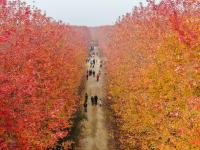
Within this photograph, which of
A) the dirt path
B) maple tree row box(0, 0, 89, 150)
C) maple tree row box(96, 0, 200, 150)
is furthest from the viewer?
the dirt path

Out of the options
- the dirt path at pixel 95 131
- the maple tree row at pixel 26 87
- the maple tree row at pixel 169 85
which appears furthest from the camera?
the dirt path at pixel 95 131

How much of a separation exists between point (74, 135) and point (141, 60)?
49.3 feet

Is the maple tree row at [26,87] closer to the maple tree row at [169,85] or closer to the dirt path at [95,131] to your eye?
the dirt path at [95,131]

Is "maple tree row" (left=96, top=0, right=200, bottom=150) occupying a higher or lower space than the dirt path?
higher

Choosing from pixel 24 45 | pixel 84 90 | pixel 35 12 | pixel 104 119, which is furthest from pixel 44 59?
pixel 84 90

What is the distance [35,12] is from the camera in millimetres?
60062

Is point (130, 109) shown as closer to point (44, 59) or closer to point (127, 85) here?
point (127, 85)

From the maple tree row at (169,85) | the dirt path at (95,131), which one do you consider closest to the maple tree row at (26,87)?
the dirt path at (95,131)

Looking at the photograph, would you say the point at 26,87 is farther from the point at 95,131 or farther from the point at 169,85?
the point at 95,131

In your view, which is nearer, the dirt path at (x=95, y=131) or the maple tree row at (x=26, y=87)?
the maple tree row at (x=26, y=87)

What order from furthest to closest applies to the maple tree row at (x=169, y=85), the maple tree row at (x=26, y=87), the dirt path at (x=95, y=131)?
the dirt path at (x=95, y=131) < the maple tree row at (x=26, y=87) < the maple tree row at (x=169, y=85)

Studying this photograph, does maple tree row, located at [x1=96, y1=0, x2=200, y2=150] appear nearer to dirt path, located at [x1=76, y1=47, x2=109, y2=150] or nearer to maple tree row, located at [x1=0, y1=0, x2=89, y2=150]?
dirt path, located at [x1=76, y1=47, x2=109, y2=150]

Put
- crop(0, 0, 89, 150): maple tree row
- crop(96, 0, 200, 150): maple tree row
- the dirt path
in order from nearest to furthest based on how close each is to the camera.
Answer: crop(96, 0, 200, 150): maple tree row → crop(0, 0, 89, 150): maple tree row → the dirt path

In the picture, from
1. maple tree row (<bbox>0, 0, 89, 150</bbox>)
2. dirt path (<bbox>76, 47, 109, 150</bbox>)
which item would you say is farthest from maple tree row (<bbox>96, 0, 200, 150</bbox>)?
maple tree row (<bbox>0, 0, 89, 150</bbox>)
